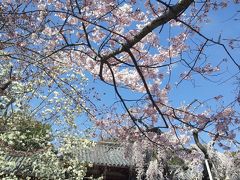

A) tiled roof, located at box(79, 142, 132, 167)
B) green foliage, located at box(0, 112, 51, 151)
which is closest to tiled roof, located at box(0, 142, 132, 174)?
tiled roof, located at box(79, 142, 132, 167)

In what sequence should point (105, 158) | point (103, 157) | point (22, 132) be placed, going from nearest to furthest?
point (22, 132)
point (105, 158)
point (103, 157)

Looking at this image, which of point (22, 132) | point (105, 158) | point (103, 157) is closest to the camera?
point (22, 132)

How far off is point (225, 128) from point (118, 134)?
3109 mm

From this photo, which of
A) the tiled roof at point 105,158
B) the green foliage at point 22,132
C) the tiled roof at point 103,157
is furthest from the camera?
the tiled roof at point 105,158

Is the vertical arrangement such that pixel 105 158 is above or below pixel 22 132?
above

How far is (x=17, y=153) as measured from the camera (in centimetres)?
980

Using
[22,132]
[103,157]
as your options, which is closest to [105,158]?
[103,157]

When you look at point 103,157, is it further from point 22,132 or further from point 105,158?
point 22,132

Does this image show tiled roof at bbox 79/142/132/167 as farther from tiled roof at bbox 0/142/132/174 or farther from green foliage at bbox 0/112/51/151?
green foliage at bbox 0/112/51/151

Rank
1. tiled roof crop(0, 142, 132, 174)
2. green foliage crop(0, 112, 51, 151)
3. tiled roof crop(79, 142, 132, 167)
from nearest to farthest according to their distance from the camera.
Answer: green foliage crop(0, 112, 51, 151) → tiled roof crop(0, 142, 132, 174) → tiled roof crop(79, 142, 132, 167)

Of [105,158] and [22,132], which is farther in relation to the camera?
[105,158]

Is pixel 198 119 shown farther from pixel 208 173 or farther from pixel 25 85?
pixel 25 85

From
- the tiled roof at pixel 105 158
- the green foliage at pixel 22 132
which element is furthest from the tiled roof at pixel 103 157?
the green foliage at pixel 22 132

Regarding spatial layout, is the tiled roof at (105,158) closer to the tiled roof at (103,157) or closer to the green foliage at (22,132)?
the tiled roof at (103,157)
